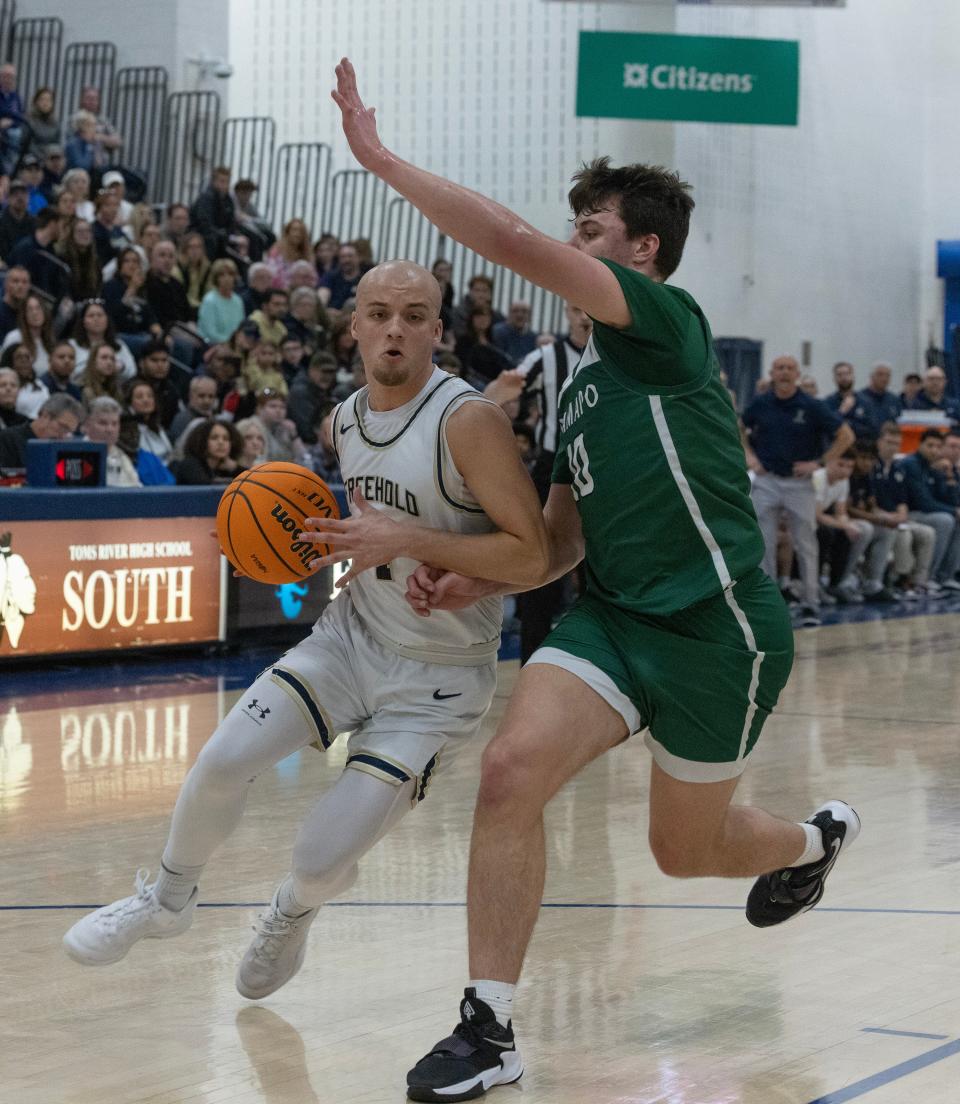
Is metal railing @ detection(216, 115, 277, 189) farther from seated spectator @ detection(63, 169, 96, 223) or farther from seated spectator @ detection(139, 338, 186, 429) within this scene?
seated spectator @ detection(139, 338, 186, 429)

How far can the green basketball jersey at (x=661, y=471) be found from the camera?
372 centimetres

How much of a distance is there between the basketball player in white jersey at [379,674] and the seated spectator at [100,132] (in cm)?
1244

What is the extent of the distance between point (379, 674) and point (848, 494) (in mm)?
11489

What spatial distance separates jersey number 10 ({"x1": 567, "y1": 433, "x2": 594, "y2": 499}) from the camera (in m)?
3.83

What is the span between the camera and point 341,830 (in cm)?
379

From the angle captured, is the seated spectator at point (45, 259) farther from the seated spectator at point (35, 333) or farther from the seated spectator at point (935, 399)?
the seated spectator at point (935, 399)

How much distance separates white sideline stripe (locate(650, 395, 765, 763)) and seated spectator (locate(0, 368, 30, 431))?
7463mm

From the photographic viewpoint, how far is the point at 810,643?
11773 millimetres

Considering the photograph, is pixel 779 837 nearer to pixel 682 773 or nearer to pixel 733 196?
pixel 682 773

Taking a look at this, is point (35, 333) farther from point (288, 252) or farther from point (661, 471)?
point (661, 471)

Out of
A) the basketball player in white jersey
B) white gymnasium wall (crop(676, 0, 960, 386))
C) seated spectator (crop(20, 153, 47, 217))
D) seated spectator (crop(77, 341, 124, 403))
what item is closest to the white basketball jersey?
the basketball player in white jersey

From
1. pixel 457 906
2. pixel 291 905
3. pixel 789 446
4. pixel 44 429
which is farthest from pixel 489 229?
pixel 789 446

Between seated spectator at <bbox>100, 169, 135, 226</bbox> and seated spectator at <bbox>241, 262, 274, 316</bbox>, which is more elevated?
seated spectator at <bbox>100, 169, 135, 226</bbox>

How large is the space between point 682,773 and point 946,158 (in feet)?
69.0
